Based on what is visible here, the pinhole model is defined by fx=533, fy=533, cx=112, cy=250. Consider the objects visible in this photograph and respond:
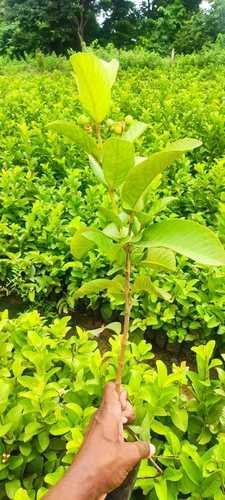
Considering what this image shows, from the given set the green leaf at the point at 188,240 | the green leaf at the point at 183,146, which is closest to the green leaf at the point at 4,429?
the green leaf at the point at 188,240

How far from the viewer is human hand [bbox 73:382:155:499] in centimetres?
105

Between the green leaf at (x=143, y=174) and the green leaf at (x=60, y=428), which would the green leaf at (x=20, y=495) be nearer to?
the green leaf at (x=60, y=428)

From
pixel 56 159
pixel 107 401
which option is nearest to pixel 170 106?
pixel 56 159

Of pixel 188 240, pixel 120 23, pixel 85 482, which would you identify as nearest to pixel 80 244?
pixel 188 240

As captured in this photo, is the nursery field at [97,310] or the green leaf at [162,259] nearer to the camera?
the green leaf at [162,259]

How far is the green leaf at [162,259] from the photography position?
1.12m

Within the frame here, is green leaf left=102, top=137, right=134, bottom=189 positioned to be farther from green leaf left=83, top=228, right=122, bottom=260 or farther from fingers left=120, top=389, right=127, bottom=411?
fingers left=120, top=389, right=127, bottom=411

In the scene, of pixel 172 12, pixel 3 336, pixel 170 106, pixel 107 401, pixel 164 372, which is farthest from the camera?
pixel 172 12

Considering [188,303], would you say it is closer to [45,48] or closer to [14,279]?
[14,279]

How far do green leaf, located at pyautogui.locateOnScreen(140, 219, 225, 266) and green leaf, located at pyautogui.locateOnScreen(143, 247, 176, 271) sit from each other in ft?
0.18

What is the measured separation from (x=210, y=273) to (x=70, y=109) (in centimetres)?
359

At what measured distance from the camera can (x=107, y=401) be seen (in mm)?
1158

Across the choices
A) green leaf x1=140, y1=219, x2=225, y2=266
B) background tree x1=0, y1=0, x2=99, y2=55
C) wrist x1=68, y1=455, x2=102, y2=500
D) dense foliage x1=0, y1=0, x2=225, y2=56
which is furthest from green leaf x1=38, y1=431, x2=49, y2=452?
background tree x1=0, y1=0, x2=99, y2=55

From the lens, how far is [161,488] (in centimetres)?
172
